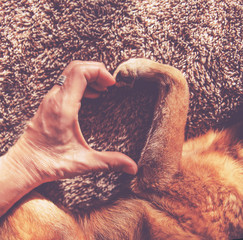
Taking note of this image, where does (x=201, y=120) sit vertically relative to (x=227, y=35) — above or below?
below

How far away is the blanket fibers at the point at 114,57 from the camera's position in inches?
37.7

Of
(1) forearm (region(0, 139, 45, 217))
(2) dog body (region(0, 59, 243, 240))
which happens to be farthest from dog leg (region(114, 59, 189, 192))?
(1) forearm (region(0, 139, 45, 217))

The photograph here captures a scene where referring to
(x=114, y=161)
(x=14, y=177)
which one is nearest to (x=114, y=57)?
(x=114, y=161)

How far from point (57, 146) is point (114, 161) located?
247mm

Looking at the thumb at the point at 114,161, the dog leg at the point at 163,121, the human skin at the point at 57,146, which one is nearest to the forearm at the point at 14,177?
the human skin at the point at 57,146

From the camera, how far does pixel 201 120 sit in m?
1.07

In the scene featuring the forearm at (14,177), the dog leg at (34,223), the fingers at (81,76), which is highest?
the fingers at (81,76)

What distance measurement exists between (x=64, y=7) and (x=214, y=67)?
2.41 ft

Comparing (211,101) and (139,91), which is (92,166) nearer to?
(139,91)

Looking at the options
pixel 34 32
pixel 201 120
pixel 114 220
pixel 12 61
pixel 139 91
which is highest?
pixel 34 32

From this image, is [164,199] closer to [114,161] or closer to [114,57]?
[114,161]

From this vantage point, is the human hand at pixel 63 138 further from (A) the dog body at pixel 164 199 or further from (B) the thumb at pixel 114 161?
(A) the dog body at pixel 164 199

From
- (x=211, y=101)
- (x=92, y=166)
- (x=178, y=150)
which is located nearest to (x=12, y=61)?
(x=92, y=166)

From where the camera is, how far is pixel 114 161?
36.5 inches
